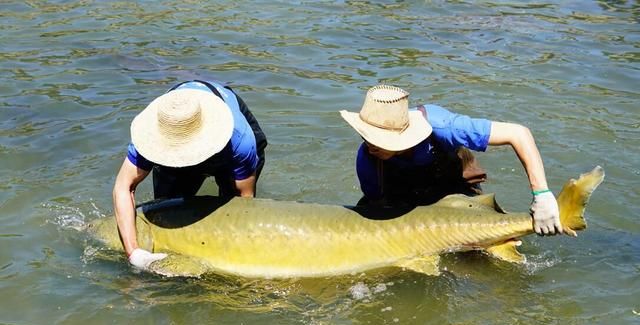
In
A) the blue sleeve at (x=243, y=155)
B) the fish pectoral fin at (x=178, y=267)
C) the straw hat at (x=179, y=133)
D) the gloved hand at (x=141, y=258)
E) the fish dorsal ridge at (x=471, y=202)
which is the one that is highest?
the straw hat at (x=179, y=133)

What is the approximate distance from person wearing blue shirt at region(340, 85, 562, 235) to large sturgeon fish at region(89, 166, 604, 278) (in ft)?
1.16

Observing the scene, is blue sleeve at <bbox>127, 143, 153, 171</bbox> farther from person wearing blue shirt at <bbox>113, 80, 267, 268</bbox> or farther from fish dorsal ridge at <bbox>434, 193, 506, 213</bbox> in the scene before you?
fish dorsal ridge at <bbox>434, 193, 506, 213</bbox>

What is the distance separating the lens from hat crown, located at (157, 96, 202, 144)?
187 inches

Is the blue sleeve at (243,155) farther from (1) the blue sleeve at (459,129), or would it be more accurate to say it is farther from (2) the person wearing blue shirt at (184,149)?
(1) the blue sleeve at (459,129)

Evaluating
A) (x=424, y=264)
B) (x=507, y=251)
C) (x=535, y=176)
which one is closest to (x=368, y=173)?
(x=424, y=264)

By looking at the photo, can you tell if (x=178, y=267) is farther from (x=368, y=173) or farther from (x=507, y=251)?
(x=507, y=251)

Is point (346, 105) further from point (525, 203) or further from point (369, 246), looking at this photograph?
point (369, 246)

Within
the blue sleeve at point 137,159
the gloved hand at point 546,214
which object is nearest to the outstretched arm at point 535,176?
the gloved hand at point 546,214

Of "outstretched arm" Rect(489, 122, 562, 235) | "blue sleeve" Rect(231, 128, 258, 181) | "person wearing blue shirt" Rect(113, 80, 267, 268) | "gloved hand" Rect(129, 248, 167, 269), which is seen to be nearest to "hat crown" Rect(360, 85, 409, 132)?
"outstretched arm" Rect(489, 122, 562, 235)

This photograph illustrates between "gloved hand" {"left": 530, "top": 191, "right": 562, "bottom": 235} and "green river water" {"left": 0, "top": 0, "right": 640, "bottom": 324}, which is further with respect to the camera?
"green river water" {"left": 0, "top": 0, "right": 640, "bottom": 324}

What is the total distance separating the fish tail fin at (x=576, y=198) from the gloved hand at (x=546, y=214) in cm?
3

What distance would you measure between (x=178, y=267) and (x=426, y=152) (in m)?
1.85

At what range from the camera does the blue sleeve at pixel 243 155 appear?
5363 mm

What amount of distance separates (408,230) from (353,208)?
451mm
